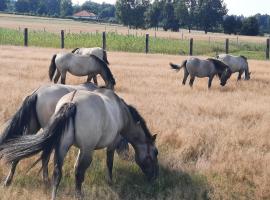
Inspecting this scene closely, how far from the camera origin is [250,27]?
3056 inches

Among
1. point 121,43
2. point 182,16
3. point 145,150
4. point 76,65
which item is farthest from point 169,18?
point 145,150

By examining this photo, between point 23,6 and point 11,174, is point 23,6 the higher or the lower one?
the higher one

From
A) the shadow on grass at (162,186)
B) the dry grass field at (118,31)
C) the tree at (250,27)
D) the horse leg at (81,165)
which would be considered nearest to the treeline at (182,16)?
the tree at (250,27)

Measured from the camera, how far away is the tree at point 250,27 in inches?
3056

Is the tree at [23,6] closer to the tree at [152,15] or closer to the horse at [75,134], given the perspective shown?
the tree at [152,15]

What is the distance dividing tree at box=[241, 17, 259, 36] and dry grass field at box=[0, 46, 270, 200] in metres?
66.1

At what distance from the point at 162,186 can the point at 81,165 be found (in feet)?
4.48

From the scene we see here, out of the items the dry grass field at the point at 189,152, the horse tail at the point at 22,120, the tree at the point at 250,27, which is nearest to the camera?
the horse tail at the point at 22,120

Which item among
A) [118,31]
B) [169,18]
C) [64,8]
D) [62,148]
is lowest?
[62,148]

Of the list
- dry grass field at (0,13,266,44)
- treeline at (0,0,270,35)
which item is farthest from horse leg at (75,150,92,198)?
treeline at (0,0,270,35)

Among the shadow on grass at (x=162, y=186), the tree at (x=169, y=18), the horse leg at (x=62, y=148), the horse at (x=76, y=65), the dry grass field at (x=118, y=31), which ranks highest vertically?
the tree at (x=169, y=18)

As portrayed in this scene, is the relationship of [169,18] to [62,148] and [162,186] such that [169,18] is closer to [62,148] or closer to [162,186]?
[162,186]

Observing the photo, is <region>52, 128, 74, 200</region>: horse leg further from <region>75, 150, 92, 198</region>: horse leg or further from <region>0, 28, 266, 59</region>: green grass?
<region>0, 28, 266, 59</region>: green grass

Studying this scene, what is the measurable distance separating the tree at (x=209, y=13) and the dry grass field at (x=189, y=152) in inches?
2813
